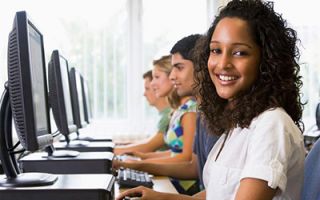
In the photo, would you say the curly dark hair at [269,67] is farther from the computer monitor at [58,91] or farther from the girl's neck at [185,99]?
the girl's neck at [185,99]

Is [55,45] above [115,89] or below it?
above

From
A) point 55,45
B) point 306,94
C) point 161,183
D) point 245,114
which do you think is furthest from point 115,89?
point 245,114

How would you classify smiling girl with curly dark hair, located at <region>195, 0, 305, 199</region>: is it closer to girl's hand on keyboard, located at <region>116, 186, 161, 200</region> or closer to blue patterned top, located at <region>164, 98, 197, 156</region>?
girl's hand on keyboard, located at <region>116, 186, 161, 200</region>

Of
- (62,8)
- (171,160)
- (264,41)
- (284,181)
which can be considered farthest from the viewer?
(62,8)

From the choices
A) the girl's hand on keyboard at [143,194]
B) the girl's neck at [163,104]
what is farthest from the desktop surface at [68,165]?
the girl's neck at [163,104]

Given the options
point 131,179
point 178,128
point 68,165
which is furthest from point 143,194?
point 178,128

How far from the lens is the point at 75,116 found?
215 centimetres

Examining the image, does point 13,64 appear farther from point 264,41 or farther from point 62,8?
point 62,8

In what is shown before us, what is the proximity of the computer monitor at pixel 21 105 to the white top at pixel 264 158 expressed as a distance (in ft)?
1.28

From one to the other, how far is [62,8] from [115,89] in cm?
79

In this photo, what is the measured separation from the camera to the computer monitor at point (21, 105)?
3.36 ft

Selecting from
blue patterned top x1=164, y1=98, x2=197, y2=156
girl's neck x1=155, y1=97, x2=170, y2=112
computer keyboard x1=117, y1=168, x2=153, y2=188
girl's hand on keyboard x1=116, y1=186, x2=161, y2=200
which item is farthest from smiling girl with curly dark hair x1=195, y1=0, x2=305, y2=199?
girl's neck x1=155, y1=97, x2=170, y2=112

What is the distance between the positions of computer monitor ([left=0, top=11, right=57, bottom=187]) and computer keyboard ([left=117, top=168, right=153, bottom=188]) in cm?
63

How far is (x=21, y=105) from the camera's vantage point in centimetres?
103
